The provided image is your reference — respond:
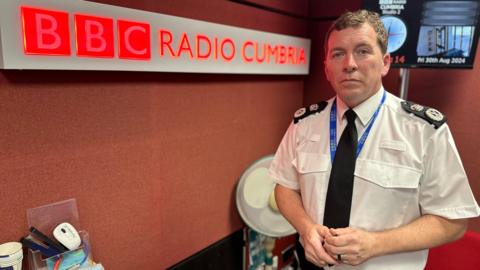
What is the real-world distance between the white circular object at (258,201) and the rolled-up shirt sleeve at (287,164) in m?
0.68

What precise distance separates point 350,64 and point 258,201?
1.29 m

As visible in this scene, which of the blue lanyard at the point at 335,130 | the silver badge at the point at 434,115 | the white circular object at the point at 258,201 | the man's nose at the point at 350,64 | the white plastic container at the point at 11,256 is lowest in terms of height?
the white circular object at the point at 258,201

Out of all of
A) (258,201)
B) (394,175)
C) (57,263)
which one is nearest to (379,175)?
(394,175)

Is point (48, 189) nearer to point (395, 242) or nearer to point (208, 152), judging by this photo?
point (208, 152)

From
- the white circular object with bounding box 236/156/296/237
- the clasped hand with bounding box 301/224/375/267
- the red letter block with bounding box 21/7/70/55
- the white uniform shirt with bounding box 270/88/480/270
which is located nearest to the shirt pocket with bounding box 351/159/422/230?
the white uniform shirt with bounding box 270/88/480/270

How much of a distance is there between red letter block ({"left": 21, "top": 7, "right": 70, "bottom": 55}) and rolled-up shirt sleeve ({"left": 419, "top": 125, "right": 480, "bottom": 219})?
136cm

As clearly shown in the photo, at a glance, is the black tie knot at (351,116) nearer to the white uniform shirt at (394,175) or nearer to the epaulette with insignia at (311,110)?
the white uniform shirt at (394,175)

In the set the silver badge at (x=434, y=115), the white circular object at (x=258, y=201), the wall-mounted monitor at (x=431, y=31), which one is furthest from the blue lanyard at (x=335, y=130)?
the wall-mounted monitor at (x=431, y=31)

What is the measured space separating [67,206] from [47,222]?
0.30 feet

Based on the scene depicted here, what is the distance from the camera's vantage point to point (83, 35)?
1.35 m

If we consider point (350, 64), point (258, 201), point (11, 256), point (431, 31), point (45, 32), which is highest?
point (431, 31)

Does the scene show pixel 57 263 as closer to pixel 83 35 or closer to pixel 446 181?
pixel 83 35

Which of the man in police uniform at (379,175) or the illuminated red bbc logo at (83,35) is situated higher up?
the illuminated red bbc logo at (83,35)

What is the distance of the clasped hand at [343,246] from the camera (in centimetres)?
114
